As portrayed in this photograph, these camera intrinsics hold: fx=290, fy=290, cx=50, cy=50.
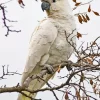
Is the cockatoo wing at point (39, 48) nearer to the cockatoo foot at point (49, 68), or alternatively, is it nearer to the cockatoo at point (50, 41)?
the cockatoo at point (50, 41)

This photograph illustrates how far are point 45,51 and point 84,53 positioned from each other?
1.24 meters

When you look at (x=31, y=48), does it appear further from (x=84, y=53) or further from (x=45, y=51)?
(x=84, y=53)

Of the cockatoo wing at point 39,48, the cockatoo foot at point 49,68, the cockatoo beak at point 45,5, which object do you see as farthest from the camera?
the cockatoo beak at point 45,5

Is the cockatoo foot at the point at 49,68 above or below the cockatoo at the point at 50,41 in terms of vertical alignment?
below

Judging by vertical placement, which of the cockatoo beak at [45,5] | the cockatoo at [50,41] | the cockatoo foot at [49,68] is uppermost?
the cockatoo beak at [45,5]

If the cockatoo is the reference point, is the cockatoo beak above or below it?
above

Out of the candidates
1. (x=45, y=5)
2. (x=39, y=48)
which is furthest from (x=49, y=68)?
(x=45, y=5)

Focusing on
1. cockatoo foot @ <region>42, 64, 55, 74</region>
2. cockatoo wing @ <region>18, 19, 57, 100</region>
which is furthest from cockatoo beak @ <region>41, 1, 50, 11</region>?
cockatoo foot @ <region>42, 64, 55, 74</region>

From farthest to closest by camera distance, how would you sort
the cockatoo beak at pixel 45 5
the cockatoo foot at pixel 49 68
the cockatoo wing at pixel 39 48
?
the cockatoo beak at pixel 45 5 < the cockatoo wing at pixel 39 48 < the cockatoo foot at pixel 49 68

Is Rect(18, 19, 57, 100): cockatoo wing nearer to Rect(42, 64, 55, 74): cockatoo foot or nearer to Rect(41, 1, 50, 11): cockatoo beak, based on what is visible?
Rect(42, 64, 55, 74): cockatoo foot

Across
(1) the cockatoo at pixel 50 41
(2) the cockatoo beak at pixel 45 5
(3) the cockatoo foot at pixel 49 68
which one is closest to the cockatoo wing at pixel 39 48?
(1) the cockatoo at pixel 50 41

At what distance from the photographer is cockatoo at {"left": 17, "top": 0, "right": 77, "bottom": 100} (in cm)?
402

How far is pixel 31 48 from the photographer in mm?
4121

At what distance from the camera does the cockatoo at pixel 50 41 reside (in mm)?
4020
